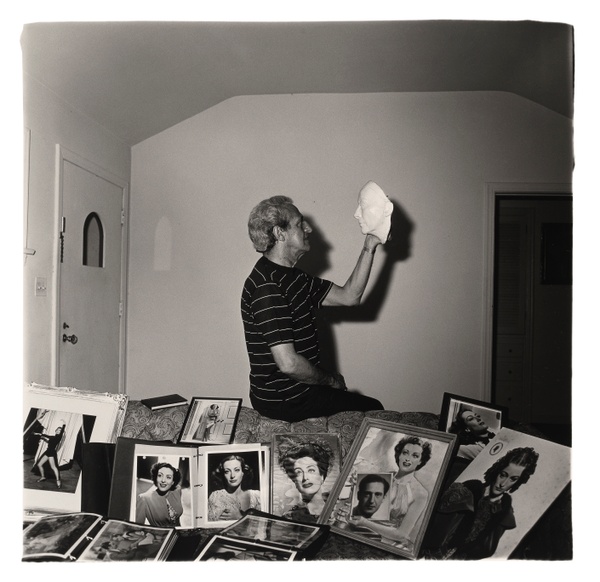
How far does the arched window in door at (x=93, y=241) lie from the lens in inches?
125

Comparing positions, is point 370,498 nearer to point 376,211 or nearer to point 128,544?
point 128,544

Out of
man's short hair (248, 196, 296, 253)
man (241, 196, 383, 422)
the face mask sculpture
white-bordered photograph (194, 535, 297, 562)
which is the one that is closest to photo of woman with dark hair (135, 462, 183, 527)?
white-bordered photograph (194, 535, 297, 562)

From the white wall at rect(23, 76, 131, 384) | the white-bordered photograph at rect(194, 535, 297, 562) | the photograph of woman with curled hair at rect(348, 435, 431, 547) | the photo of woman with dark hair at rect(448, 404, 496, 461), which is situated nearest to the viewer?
the white-bordered photograph at rect(194, 535, 297, 562)

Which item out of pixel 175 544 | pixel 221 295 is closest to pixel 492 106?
pixel 221 295

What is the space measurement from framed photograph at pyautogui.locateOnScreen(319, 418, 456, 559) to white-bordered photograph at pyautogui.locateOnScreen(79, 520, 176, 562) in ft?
1.35

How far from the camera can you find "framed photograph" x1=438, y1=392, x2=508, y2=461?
1558 millimetres

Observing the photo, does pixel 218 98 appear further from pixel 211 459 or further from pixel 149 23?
pixel 211 459

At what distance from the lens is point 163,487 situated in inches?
56.0

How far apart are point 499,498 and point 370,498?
0.31 meters

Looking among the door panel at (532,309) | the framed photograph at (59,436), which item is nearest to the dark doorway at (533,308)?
the door panel at (532,309)

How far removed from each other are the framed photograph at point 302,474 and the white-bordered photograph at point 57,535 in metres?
0.48

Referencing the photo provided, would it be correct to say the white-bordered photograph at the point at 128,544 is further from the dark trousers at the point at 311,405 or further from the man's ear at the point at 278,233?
the man's ear at the point at 278,233

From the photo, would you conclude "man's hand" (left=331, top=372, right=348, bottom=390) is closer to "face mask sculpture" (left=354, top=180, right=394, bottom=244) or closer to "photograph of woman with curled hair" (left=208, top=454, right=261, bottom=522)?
"face mask sculpture" (left=354, top=180, right=394, bottom=244)
